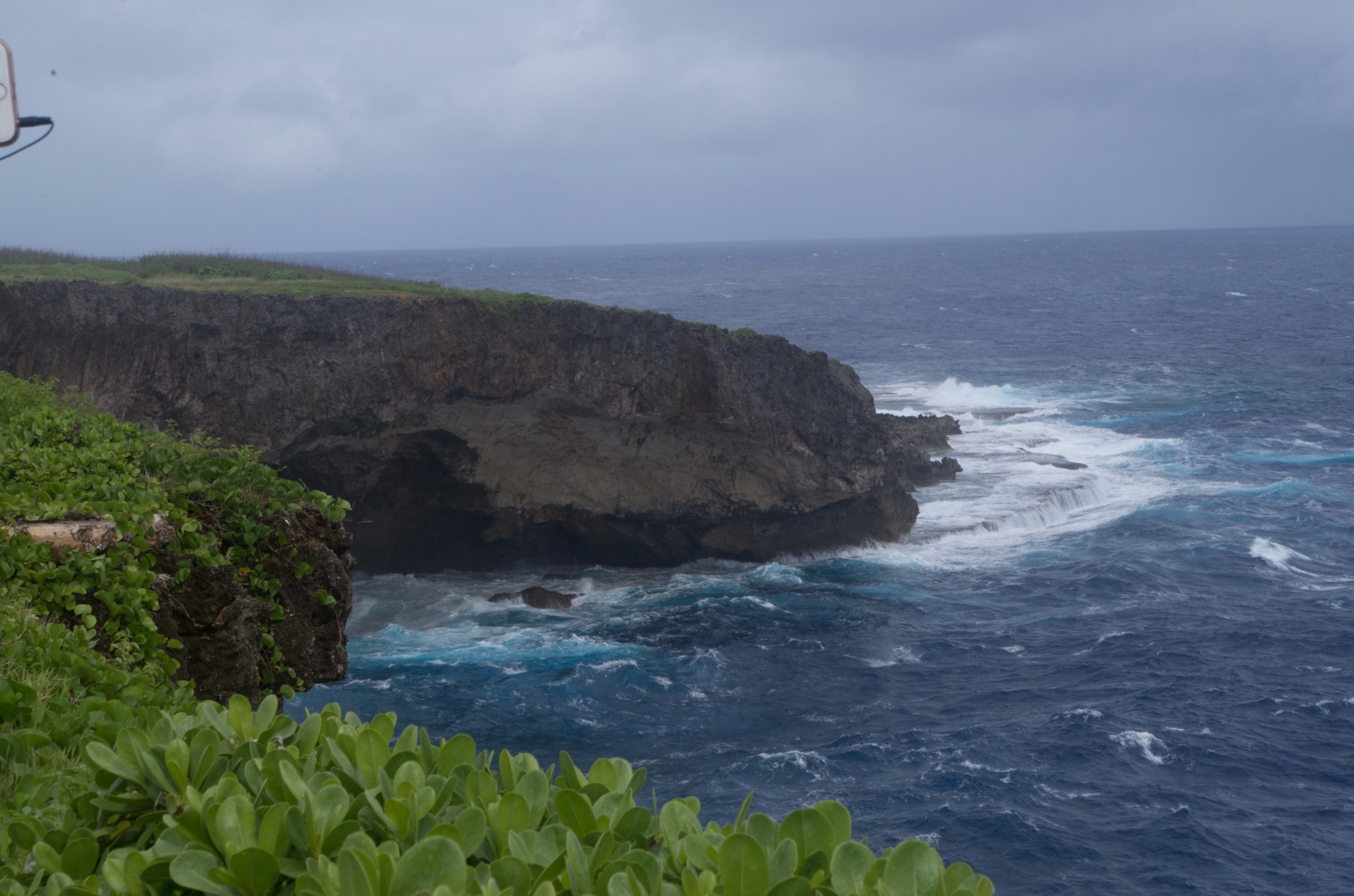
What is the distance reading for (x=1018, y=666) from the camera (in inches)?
1038

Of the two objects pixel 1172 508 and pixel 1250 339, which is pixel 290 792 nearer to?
pixel 1172 508

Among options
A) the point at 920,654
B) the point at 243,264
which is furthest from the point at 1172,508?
the point at 243,264

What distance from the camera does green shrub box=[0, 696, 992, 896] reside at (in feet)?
11.8

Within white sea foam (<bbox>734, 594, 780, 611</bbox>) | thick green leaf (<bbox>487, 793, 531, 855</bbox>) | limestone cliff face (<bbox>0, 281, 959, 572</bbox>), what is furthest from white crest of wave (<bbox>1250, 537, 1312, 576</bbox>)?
thick green leaf (<bbox>487, 793, 531, 855</bbox>)

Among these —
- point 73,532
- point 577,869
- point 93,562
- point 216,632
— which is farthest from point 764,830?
point 216,632

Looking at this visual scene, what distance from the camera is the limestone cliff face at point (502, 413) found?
99.7 ft

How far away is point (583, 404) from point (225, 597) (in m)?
24.4

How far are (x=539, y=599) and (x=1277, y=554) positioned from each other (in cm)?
2447

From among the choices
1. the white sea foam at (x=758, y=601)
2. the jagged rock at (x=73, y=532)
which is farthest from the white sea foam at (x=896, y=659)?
the jagged rock at (x=73, y=532)

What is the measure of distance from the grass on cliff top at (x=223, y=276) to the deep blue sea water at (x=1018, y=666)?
32.0ft

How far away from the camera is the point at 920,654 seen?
2733cm

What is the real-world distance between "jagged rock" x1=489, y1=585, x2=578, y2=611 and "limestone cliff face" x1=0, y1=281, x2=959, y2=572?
291 centimetres

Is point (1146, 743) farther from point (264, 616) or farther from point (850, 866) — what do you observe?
point (850, 866)

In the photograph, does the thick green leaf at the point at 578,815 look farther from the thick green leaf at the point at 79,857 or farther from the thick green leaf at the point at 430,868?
the thick green leaf at the point at 79,857
